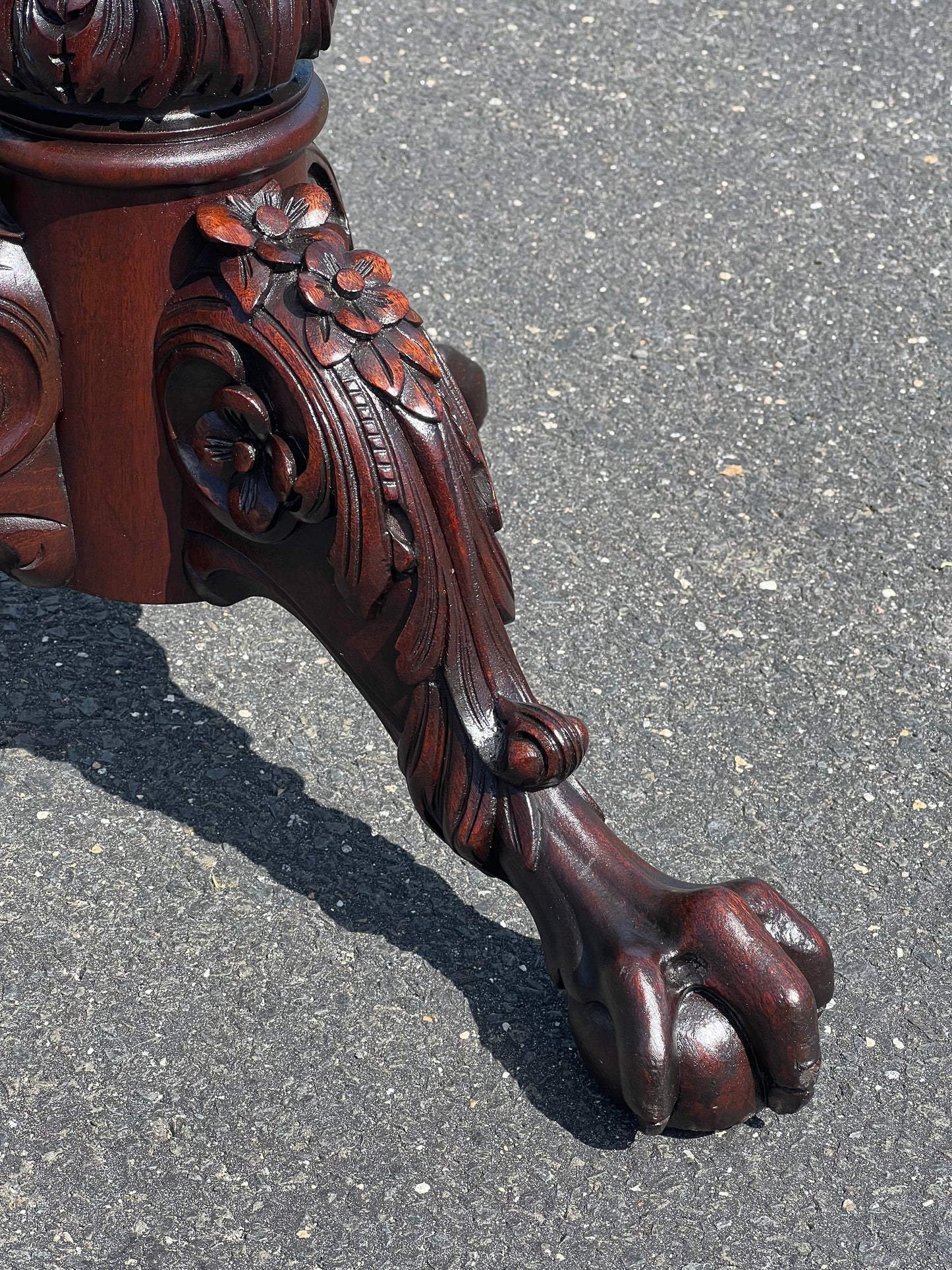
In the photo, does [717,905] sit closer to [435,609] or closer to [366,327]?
[435,609]

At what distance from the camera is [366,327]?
1.16m

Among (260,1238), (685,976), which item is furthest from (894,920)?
(260,1238)

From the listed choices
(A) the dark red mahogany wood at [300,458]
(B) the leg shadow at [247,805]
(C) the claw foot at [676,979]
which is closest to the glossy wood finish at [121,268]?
(A) the dark red mahogany wood at [300,458]

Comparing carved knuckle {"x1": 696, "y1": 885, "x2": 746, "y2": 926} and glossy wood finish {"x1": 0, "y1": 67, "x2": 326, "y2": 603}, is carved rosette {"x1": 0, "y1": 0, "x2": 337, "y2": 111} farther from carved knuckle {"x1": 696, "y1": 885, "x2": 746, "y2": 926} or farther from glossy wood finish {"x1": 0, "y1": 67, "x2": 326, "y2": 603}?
carved knuckle {"x1": 696, "y1": 885, "x2": 746, "y2": 926}

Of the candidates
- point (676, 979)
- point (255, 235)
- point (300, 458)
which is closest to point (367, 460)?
point (300, 458)

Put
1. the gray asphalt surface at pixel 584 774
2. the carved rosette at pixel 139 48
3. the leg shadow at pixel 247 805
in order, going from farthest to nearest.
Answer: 1. the leg shadow at pixel 247 805
2. the gray asphalt surface at pixel 584 774
3. the carved rosette at pixel 139 48

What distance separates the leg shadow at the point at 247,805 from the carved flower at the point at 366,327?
463 mm

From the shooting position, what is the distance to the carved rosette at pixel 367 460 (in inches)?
45.3

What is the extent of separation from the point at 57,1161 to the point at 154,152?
28.7 inches

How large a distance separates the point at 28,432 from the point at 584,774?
624 mm

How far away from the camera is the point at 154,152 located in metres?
1.14

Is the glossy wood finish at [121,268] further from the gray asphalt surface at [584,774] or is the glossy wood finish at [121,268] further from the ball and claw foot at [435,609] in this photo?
the gray asphalt surface at [584,774]

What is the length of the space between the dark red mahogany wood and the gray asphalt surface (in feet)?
0.33

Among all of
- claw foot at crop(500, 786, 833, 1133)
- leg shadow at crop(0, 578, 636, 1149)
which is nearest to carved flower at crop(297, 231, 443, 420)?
claw foot at crop(500, 786, 833, 1133)
